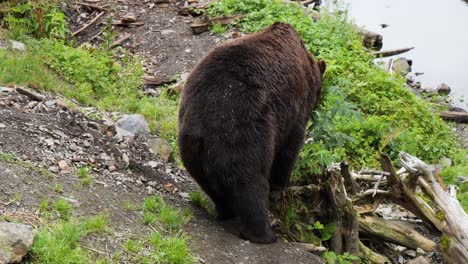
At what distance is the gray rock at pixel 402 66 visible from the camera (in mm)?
13903

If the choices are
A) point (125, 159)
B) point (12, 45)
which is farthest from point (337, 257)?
point (12, 45)

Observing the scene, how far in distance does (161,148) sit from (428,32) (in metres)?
12.2

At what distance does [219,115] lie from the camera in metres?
5.46

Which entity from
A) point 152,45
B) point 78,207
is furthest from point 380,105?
point 78,207

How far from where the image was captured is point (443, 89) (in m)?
13.9

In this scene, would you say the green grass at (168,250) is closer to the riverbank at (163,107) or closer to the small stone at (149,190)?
the riverbank at (163,107)

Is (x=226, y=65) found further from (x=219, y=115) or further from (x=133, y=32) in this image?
(x=133, y=32)

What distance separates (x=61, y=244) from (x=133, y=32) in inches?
316

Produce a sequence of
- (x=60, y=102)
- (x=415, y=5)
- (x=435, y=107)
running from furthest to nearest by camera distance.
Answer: (x=415, y=5) → (x=435, y=107) → (x=60, y=102)

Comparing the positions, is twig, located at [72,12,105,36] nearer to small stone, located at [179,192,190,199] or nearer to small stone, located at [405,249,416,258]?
small stone, located at [179,192,190,199]

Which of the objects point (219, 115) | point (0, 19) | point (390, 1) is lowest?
point (390, 1)

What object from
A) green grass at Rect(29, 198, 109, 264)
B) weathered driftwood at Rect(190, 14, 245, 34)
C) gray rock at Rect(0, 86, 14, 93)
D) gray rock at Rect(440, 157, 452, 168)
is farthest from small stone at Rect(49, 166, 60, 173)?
weathered driftwood at Rect(190, 14, 245, 34)

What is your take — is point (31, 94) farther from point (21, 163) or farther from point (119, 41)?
point (119, 41)

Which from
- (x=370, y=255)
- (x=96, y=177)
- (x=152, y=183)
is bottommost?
(x=370, y=255)
